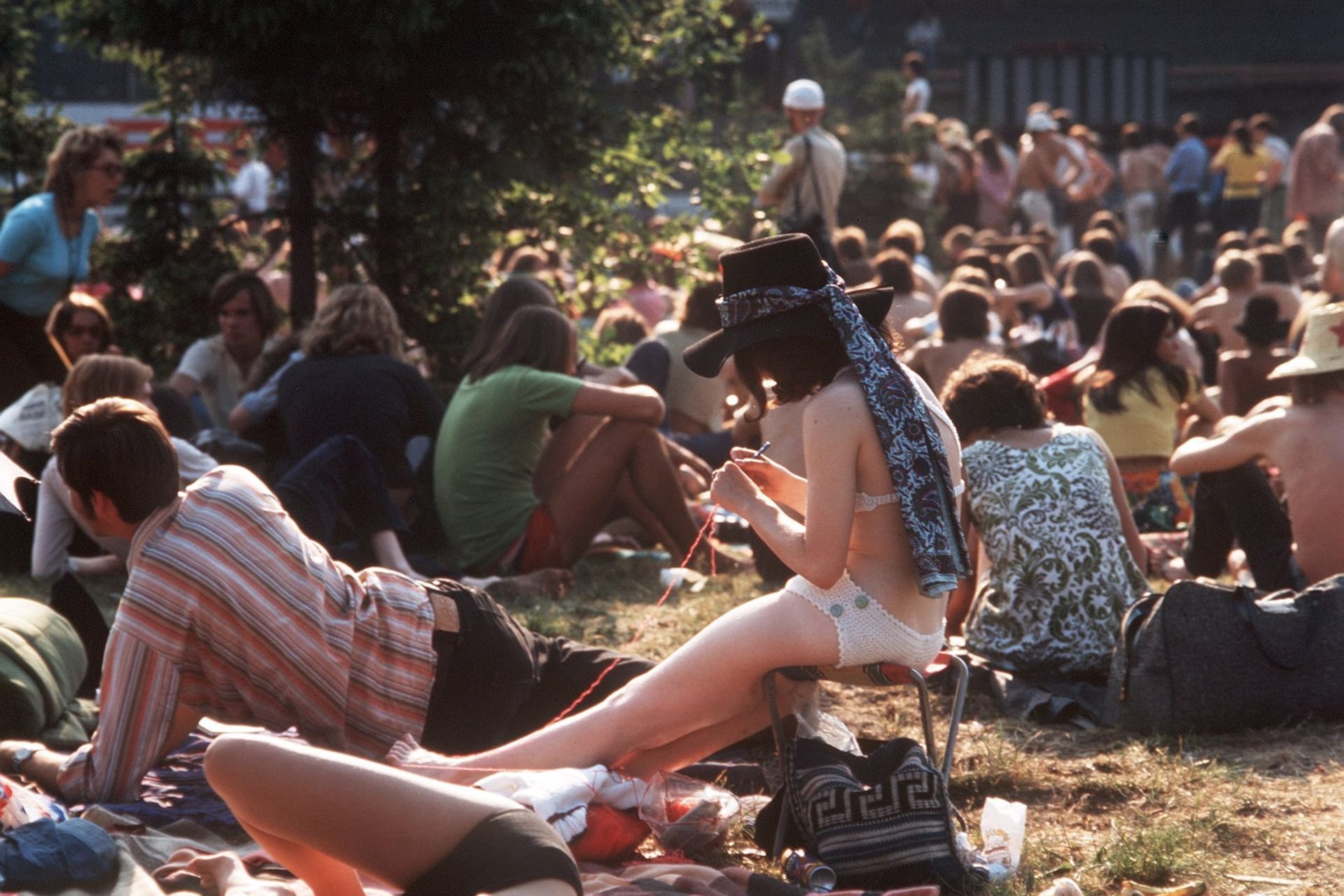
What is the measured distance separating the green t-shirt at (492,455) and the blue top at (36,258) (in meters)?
2.10

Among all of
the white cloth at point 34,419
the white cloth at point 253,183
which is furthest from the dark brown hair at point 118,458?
the white cloth at point 253,183

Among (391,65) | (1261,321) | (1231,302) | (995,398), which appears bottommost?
(1231,302)

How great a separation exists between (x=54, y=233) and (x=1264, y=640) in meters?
5.44

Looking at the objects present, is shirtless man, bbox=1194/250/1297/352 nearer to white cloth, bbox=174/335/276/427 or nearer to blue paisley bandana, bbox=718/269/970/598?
white cloth, bbox=174/335/276/427

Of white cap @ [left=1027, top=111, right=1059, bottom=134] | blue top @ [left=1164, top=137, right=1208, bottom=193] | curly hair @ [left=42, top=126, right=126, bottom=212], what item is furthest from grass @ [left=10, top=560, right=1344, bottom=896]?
blue top @ [left=1164, top=137, right=1208, bottom=193]

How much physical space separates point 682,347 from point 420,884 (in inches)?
221

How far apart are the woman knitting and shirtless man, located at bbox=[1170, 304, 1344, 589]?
197cm

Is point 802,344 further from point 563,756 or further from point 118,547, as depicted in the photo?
point 118,547

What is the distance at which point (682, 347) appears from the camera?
26.8 feet

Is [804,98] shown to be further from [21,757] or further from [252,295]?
[21,757]

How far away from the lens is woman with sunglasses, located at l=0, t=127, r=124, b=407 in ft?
24.0

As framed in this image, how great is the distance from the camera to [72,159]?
7.46m

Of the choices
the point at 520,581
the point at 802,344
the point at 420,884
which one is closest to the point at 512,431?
the point at 520,581

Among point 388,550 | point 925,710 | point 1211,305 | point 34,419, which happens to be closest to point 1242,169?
point 1211,305
